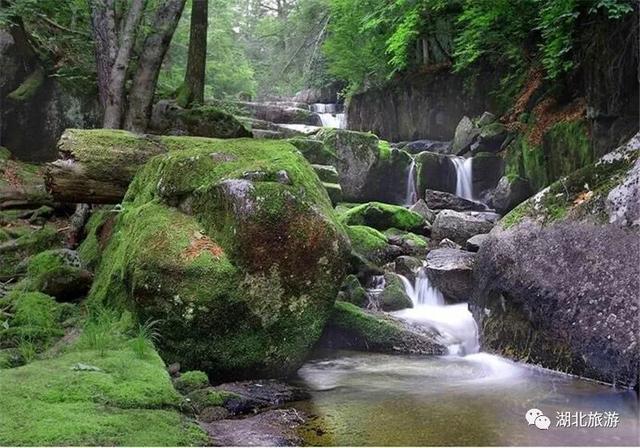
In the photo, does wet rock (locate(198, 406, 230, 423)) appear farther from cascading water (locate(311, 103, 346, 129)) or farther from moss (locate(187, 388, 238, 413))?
cascading water (locate(311, 103, 346, 129))

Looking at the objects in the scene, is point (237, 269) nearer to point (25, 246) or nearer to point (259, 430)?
point (259, 430)

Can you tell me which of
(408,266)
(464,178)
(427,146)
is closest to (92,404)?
(408,266)

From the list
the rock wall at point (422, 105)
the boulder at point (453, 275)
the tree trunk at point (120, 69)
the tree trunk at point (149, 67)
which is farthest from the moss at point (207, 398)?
the rock wall at point (422, 105)

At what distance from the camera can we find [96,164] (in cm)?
721

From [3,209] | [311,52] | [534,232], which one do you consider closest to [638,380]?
[534,232]

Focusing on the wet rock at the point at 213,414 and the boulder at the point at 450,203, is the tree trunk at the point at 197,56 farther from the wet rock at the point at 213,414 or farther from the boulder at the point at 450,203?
the wet rock at the point at 213,414

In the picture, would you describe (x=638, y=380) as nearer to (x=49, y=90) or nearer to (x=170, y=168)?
(x=170, y=168)

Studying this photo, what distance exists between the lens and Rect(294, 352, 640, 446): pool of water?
413 centimetres

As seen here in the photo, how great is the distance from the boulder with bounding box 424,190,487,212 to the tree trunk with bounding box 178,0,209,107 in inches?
222

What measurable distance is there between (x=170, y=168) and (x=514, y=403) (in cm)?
409

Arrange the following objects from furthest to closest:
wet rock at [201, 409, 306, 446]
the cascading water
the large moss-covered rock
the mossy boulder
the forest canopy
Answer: the cascading water < the mossy boulder < the forest canopy < the large moss-covered rock < wet rock at [201, 409, 306, 446]

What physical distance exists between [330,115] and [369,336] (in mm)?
18762

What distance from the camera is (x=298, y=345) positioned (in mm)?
5531

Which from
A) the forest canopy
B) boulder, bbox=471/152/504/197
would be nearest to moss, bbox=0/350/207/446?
the forest canopy
